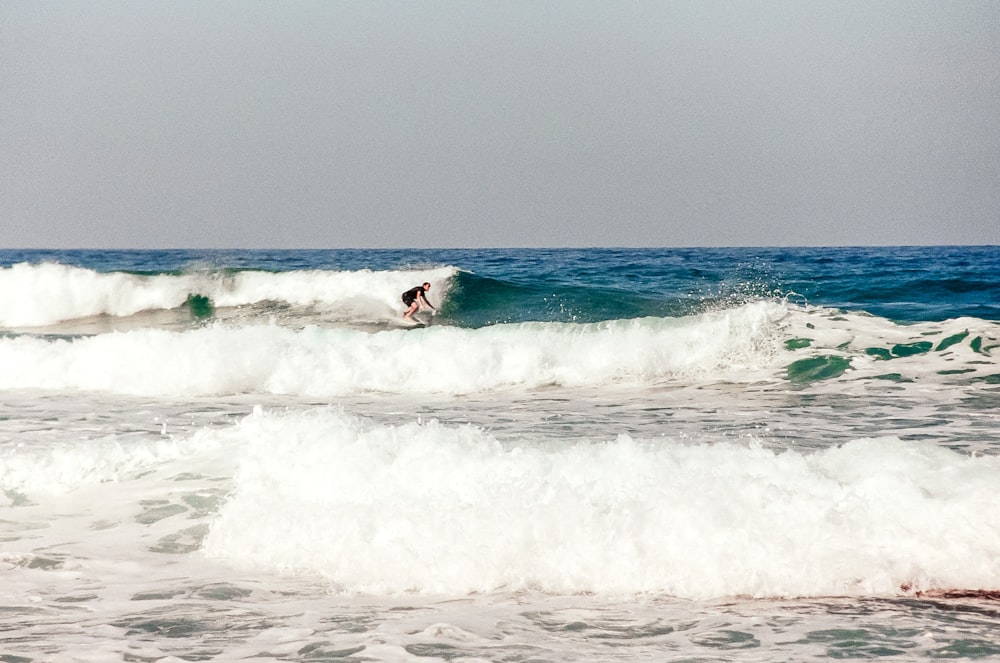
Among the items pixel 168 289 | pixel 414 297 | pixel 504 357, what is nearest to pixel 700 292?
pixel 414 297

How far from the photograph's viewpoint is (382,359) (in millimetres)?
14211

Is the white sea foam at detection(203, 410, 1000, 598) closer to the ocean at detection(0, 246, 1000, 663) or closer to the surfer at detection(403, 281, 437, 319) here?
the ocean at detection(0, 246, 1000, 663)

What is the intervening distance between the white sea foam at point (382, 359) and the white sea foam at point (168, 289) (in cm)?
810

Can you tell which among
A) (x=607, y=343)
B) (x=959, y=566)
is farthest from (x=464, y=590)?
(x=607, y=343)

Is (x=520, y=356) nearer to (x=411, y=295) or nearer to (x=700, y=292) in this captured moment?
(x=411, y=295)

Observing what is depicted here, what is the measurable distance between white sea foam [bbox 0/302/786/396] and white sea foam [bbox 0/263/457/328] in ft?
26.6

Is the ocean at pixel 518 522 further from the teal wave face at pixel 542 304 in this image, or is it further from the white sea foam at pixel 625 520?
the teal wave face at pixel 542 304

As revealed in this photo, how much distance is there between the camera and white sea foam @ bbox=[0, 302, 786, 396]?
1346 cm

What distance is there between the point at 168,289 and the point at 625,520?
73.8 feet

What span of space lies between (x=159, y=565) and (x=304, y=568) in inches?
35.8

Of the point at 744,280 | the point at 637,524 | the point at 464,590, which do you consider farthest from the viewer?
the point at 744,280

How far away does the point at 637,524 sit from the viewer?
5.55 metres

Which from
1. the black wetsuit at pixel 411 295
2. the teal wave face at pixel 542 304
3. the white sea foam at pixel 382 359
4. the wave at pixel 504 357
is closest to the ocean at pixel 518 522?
the wave at pixel 504 357

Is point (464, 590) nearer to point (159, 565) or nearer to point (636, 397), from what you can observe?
point (159, 565)
